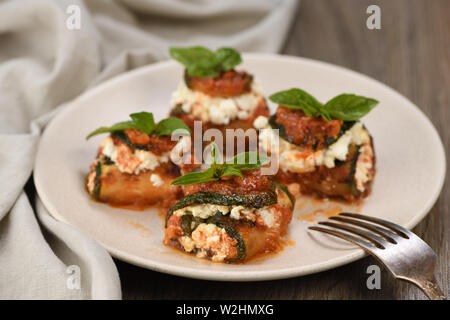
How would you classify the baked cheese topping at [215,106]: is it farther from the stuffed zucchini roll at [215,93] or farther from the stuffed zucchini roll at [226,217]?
the stuffed zucchini roll at [226,217]

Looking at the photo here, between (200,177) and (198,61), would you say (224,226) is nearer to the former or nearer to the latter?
(200,177)

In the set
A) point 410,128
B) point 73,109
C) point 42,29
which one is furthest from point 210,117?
point 42,29

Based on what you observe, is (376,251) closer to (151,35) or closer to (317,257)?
(317,257)

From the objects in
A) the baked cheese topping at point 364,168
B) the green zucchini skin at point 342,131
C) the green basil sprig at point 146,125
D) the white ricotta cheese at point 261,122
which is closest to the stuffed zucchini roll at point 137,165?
the green basil sprig at point 146,125

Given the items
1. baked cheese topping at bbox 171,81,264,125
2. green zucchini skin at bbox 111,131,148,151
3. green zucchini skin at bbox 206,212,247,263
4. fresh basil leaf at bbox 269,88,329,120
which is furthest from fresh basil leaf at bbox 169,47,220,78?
green zucchini skin at bbox 206,212,247,263
